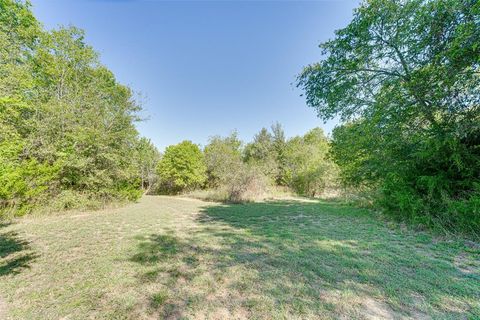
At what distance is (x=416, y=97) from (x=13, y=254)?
8777 millimetres

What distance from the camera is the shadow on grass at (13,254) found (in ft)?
9.14

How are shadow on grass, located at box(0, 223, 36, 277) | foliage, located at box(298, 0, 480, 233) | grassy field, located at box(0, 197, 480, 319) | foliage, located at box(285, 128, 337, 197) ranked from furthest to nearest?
foliage, located at box(285, 128, 337, 197) < foliage, located at box(298, 0, 480, 233) < shadow on grass, located at box(0, 223, 36, 277) < grassy field, located at box(0, 197, 480, 319)

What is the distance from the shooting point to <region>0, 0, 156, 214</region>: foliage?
6.35 meters

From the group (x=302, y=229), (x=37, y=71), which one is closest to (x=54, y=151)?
(x=37, y=71)

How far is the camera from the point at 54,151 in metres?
7.01

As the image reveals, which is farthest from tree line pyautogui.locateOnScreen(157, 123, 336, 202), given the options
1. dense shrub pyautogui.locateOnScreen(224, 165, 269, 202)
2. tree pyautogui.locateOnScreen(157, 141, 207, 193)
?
dense shrub pyautogui.locateOnScreen(224, 165, 269, 202)

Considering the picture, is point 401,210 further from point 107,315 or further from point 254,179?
point 254,179

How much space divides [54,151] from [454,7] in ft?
39.2

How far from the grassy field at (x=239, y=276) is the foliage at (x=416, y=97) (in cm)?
122

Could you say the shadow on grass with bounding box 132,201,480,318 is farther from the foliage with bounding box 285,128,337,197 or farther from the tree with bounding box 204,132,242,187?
the tree with bounding box 204,132,242,187

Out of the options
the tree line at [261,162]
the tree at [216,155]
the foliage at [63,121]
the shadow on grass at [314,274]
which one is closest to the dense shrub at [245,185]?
the tree line at [261,162]

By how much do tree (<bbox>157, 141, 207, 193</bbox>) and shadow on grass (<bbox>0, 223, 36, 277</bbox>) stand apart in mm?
16452

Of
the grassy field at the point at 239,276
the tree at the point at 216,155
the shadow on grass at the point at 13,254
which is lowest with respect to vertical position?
the shadow on grass at the point at 13,254

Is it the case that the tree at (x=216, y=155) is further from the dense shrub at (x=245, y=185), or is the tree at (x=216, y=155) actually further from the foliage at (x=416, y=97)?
the foliage at (x=416, y=97)
